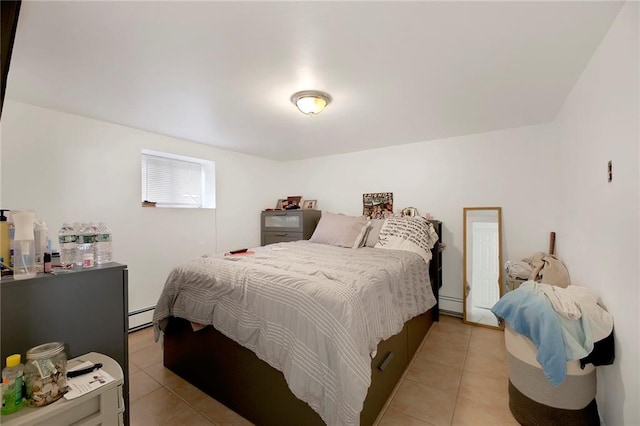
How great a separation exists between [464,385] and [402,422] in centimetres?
64

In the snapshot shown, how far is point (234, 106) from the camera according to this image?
2236 mm

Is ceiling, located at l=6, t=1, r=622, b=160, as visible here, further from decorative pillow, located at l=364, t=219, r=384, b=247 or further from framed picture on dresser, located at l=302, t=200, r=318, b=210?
framed picture on dresser, located at l=302, t=200, r=318, b=210

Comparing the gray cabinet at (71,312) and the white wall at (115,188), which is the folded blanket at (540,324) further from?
the white wall at (115,188)

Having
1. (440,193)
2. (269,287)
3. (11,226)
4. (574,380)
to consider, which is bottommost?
(574,380)

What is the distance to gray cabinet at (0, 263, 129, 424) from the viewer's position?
95 centimetres

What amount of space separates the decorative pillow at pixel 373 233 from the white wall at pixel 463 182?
62 centimetres

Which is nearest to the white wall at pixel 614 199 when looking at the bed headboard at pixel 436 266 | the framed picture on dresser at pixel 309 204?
the bed headboard at pixel 436 266

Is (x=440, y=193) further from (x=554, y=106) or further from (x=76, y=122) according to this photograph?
(x=76, y=122)

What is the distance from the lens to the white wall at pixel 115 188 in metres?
2.15

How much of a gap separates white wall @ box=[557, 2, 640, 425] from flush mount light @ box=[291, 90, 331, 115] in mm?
1590

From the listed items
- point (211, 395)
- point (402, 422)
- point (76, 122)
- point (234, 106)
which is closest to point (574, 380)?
point (402, 422)

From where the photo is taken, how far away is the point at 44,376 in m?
0.85

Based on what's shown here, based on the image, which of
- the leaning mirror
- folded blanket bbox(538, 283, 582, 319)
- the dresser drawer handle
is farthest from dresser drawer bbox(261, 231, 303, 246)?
folded blanket bbox(538, 283, 582, 319)

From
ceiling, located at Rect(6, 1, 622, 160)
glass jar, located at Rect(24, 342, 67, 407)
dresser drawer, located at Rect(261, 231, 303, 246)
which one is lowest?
glass jar, located at Rect(24, 342, 67, 407)
